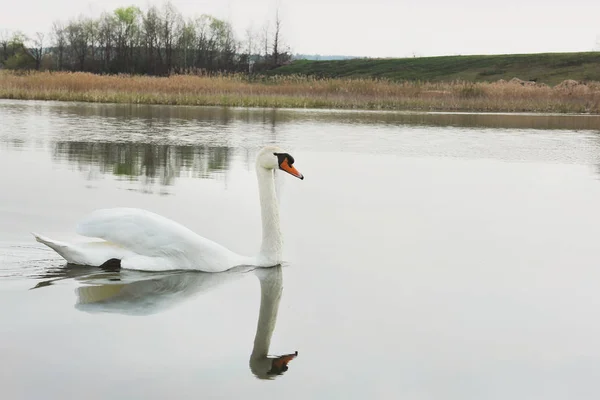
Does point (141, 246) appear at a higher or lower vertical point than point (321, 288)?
higher

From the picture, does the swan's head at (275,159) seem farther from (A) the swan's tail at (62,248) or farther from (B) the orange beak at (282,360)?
(B) the orange beak at (282,360)

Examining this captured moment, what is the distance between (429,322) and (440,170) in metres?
7.60

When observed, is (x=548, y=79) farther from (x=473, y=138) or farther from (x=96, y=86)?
(x=473, y=138)

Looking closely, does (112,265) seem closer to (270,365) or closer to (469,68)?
(270,365)

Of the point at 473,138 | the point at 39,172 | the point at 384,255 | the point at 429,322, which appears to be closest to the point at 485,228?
the point at 384,255

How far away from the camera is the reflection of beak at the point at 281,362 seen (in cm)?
395

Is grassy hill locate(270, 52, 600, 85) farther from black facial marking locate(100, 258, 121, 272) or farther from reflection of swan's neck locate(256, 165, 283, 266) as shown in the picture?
black facial marking locate(100, 258, 121, 272)

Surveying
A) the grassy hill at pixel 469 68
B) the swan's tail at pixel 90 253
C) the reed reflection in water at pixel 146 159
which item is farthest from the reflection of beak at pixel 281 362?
the grassy hill at pixel 469 68

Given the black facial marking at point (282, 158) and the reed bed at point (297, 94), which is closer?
the black facial marking at point (282, 158)

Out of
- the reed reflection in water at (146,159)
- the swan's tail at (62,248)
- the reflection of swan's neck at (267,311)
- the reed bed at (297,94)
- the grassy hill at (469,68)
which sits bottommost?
the reflection of swan's neck at (267,311)

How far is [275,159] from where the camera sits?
620cm

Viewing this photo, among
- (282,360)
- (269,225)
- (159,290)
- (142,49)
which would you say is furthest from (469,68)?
(282,360)

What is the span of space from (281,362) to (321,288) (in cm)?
149

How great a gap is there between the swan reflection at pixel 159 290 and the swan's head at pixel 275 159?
0.73 metres
